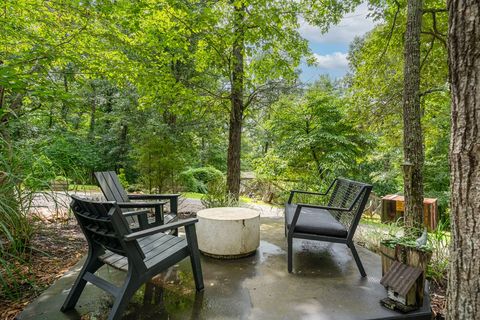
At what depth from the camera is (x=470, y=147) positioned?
1.49 m

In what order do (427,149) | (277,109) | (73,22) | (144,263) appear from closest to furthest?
(144,263)
(73,22)
(277,109)
(427,149)

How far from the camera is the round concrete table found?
3.01 metres

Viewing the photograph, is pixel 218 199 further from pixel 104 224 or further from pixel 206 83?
pixel 206 83

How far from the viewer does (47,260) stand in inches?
119

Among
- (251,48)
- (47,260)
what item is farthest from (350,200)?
(251,48)

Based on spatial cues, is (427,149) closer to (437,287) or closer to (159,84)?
(437,287)

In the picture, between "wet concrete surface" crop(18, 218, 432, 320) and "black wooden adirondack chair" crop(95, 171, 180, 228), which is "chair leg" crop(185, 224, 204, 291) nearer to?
"wet concrete surface" crop(18, 218, 432, 320)

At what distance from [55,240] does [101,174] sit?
4.32 feet

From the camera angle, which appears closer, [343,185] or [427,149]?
[343,185]

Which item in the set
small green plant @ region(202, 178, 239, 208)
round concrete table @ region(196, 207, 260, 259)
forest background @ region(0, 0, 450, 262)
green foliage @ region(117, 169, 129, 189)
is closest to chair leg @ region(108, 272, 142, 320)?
round concrete table @ region(196, 207, 260, 259)

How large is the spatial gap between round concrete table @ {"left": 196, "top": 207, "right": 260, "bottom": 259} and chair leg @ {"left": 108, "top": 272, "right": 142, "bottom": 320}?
1.31 meters

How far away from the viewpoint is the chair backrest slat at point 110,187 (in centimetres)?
310

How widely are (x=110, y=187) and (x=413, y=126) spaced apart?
4.12 metres

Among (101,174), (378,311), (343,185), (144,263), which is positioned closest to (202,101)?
(101,174)
